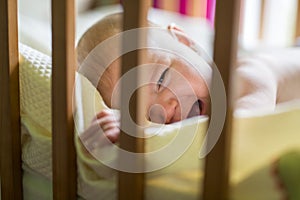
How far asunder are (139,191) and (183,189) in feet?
0.25

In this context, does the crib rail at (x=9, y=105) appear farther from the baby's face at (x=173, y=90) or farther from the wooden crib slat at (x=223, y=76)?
the wooden crib slat at (x=223, y=76)

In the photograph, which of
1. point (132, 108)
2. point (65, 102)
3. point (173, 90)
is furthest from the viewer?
point (173, 90)

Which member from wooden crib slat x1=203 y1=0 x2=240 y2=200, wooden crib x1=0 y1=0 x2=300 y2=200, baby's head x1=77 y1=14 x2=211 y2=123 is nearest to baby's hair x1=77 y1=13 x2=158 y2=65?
baby's head x1=77 y1=14 x2=211 y2=123

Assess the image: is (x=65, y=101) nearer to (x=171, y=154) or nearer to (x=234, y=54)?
(x=171, y=154)

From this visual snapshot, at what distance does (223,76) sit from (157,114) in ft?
1.05

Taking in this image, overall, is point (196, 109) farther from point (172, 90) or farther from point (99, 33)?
point (99, 33)

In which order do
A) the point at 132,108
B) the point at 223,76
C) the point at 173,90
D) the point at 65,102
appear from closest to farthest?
the point at 223,76
the point at 132,108
the point at 65,102
the point at 173,90

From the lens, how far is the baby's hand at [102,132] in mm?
952

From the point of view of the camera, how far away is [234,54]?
747 mm

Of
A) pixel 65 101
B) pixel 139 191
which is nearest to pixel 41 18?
pixel 65 101

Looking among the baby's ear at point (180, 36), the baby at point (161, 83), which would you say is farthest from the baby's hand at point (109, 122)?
the baby's ear at point (180, 36)

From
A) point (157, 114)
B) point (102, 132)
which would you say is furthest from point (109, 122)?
point (157, 114)

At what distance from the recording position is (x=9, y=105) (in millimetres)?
1086

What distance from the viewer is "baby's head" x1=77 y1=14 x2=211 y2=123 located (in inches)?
41.2
